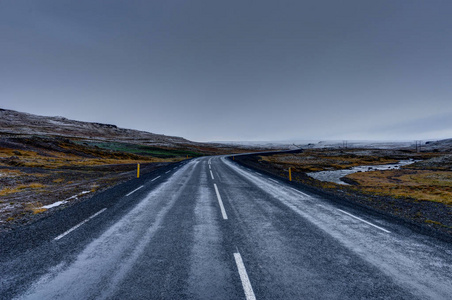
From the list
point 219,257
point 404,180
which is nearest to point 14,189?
point 219,257

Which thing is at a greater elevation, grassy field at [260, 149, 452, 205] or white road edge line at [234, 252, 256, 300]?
white road edge line at [234, 252, 256, 300]

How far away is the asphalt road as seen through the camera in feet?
11.2

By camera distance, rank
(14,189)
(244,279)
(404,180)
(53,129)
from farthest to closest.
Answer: (53,129) < (404,180) < (14,189) < (244,279)

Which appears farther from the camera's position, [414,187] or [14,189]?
[414,187]

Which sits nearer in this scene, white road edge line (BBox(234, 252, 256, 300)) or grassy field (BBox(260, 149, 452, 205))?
white road edge line (BBox(234, 252, 256, 300))

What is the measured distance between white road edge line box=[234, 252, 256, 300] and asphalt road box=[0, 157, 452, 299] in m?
0.02

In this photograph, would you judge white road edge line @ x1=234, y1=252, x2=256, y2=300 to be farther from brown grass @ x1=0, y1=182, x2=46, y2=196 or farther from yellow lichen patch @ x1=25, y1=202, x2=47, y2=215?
brown grass @ x1=0, y1=182, x2=46, y2=196

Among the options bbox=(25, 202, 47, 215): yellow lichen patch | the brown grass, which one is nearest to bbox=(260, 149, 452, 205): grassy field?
bbox=(25, 202, 47, 215): yellow lichen patch

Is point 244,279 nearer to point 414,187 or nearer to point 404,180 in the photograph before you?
point 414,187

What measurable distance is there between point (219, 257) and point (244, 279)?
0.93m

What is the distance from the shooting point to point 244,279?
12.0 ft

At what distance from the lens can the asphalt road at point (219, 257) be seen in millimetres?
3418

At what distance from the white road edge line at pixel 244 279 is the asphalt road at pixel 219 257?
0.06 ft

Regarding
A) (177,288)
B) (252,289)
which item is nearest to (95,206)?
(177,288)
